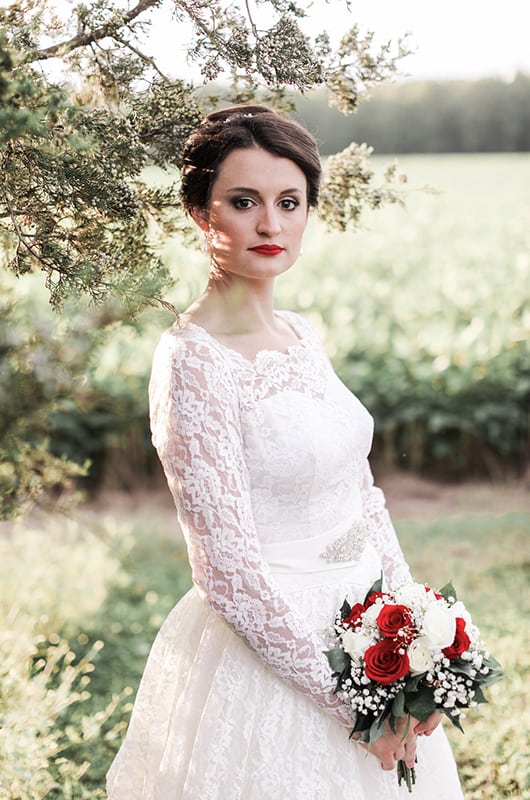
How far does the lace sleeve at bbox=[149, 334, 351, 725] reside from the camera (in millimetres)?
2031

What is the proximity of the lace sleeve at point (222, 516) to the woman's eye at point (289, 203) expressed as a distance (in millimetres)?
436

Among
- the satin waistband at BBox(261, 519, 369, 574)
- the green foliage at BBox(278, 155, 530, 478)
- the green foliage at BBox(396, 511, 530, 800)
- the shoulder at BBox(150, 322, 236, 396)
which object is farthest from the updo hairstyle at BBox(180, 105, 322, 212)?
the green foliage at BBox(278, 155, 530, 478)

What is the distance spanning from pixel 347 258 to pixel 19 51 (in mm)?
9512

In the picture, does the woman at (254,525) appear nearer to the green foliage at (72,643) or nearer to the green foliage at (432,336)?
the green foliage at (72,643)

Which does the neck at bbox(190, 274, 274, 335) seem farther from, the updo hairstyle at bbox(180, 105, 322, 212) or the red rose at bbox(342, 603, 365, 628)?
the red rose at bbox(342, 603, 365, 628)

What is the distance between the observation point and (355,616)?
2.16 metres

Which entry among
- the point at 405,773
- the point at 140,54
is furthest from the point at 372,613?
the point at 140,54

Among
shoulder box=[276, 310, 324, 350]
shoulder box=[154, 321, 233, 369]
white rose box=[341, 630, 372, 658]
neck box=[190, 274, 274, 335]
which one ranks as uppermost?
neck box=[190, 274, 274, 335]

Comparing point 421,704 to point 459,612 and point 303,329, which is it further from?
point 303,329

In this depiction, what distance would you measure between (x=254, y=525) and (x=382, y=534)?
65cm

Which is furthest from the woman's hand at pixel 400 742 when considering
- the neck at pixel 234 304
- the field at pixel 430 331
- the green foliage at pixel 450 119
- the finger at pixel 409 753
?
the green foliage at pixel 450 119

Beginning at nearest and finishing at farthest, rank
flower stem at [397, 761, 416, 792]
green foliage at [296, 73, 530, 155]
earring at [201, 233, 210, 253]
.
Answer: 1. flower stem at [397, 761, 416, 792]
2. earring at [201, 233, 210, 253]
3. green foliage at [296, 73, 530, 155]

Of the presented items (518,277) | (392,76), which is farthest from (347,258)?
(392,76)

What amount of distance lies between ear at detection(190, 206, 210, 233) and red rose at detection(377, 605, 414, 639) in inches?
41.0
